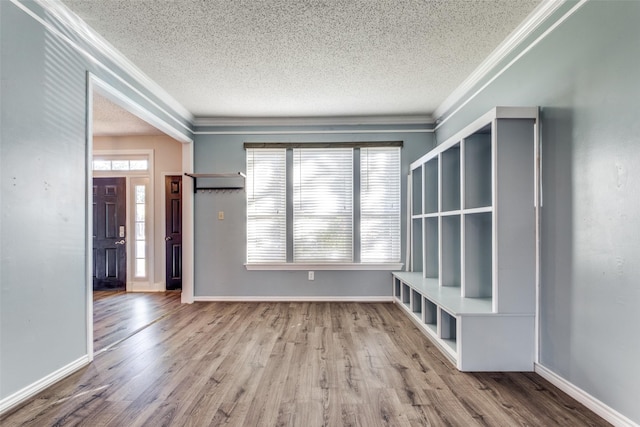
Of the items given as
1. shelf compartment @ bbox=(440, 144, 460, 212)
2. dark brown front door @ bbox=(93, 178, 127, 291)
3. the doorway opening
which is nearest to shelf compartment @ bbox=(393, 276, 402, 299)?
shelf compartment @ bbox=(440, 144, 460, 212)

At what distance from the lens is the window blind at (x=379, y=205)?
15.3 feet

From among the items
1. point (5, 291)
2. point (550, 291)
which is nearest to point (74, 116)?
point (5, 291)

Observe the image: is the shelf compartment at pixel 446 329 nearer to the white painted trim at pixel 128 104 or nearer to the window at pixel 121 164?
the white painted trim at pixel 128 104

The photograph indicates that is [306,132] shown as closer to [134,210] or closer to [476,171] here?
[476,171]

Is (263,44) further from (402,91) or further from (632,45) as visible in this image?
(632,45)

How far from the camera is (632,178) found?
1.68 meters

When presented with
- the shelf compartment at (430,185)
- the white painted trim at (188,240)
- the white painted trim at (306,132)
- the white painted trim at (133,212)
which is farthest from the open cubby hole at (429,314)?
the white painted trim at (133,212)

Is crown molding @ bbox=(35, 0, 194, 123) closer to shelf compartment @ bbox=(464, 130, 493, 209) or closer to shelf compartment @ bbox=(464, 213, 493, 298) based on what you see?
shelf compartment @ bbox=(464, 130, 493, 209)

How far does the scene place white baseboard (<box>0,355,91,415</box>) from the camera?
193cm

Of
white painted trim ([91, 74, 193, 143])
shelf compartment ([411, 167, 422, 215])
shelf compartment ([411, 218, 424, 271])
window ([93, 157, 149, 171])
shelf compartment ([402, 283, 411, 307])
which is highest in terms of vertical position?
white painted trim ([91, 74, 193, 143])

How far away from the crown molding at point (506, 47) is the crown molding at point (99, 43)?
3381 mm

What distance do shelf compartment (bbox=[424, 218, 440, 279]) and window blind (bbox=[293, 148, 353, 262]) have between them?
1.08m

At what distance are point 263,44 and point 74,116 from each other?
5.23ft

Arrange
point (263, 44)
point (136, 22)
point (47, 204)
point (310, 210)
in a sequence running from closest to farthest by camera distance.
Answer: point (47, 204), point (136, 22), point (263, 44), point (310, 210)
